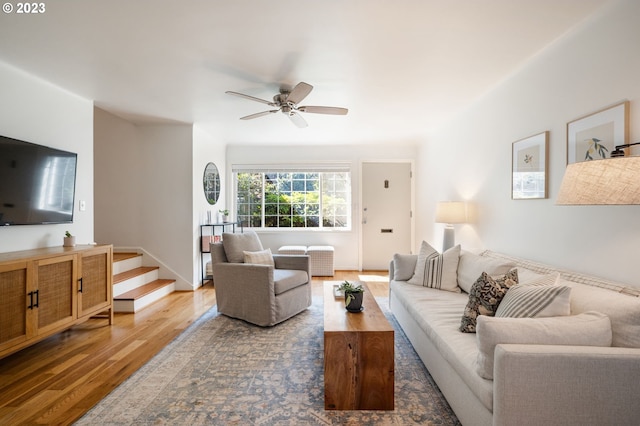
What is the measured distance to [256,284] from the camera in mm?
3225

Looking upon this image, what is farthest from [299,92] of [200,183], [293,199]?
[293,199]

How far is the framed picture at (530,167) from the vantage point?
2582mm

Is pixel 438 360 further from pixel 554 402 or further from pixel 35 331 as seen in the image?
pixel 35 331

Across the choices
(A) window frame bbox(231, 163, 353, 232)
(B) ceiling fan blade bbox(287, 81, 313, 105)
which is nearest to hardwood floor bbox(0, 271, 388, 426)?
(B) ceiling fan blade bbox(287, 81, 313, 105)

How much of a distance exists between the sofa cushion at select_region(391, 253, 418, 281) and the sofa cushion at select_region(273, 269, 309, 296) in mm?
1018

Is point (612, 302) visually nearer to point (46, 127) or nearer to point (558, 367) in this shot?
point (558, 367)

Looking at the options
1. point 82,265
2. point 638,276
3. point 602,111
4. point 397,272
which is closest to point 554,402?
point 638,276

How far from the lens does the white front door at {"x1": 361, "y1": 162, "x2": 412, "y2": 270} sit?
19.8ft

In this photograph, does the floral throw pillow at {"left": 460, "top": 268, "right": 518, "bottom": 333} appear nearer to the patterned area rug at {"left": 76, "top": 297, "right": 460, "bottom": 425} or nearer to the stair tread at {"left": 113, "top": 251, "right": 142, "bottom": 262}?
the patterned area rug at {"left": 76, "top": 297, "right": 460, "bottom": 425}

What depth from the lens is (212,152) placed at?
545cm

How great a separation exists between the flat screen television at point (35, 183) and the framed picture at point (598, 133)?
14.1 ft

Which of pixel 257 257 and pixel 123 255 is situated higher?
pixel 257 257

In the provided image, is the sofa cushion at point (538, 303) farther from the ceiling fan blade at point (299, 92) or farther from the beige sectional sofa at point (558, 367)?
the ceiling fan blade at point (299, 92)

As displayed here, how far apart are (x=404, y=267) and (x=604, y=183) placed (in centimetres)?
218
